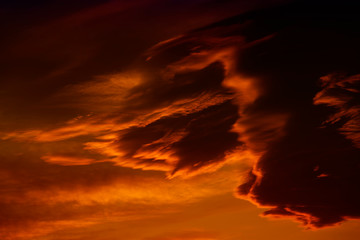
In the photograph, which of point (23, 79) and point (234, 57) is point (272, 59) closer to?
point (234, 57)

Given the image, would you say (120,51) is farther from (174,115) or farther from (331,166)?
(331,166)

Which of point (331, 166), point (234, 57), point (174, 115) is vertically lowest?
point (331, 166)

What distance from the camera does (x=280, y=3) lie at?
4816 millimetres

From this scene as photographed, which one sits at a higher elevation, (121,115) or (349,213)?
(121,115)

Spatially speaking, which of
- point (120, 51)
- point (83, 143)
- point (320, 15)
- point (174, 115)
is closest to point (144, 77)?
point (120, 51)

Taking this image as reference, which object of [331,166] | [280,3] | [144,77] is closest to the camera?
[280,3]

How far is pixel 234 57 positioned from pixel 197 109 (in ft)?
3.44

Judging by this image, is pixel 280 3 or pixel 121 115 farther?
pixel 121 115

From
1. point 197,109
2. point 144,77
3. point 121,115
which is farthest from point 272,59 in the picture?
point 121,115

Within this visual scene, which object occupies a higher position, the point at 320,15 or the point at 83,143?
the point at 320,15

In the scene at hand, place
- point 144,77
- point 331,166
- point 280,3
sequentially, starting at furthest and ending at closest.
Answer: point 331,166 → point 144,77 → point 280,3

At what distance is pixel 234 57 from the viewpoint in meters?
5.52

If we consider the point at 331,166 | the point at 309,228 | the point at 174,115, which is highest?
the point at 174,115

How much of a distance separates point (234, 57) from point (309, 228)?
4.10 meters
